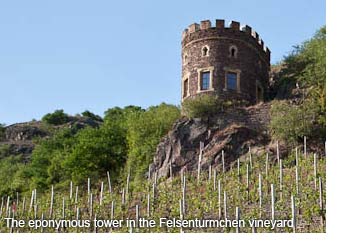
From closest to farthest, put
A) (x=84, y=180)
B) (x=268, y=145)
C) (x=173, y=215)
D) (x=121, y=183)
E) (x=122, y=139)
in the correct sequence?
(x=173, y=215)
(x=268, y=145)
(x=121, y=183)
(x=84, y=180)
(x=122, y=139)

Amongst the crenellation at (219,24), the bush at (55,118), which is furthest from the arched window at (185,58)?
the bush at (55,118)

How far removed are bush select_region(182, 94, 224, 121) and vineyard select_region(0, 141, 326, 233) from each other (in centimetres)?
264

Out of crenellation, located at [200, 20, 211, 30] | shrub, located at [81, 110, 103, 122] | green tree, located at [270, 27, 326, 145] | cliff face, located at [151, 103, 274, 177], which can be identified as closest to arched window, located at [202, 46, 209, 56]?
crenellation, located at [200, 20, 211, 30]

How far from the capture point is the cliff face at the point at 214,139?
26.8 meters

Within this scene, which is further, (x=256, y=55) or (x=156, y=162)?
(x=256, y=55)

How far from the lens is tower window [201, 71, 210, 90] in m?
29.9

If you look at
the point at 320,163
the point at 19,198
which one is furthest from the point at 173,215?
the point at 19,198

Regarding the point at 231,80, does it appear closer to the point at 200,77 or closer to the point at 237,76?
the point at 237,76

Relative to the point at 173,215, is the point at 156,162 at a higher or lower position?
higher

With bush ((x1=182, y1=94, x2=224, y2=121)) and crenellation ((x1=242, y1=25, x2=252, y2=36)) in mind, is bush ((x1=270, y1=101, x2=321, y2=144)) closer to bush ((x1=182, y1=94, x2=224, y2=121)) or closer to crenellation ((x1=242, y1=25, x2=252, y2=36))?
bush ((x1=182, y1=94, x2=224, y2=121))
